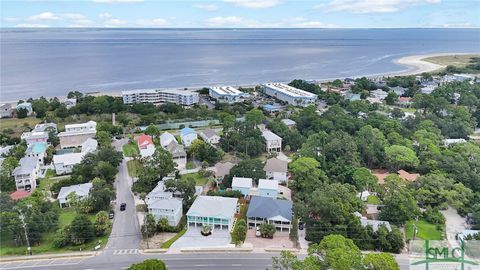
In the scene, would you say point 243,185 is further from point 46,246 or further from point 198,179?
point 46,246


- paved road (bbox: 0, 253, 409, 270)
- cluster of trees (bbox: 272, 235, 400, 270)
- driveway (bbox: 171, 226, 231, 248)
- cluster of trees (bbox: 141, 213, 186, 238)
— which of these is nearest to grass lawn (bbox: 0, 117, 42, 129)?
paved road (bbox: 0, 253, 409, 270)

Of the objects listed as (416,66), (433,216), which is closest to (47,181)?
(433,216)

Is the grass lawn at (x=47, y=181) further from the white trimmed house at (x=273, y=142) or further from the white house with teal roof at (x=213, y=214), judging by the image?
the white trimmed house at (x=273, y=142)

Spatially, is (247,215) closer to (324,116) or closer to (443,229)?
(443,229)

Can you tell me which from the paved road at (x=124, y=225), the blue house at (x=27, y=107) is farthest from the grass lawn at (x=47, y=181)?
the blue house at (x=27, y=107)

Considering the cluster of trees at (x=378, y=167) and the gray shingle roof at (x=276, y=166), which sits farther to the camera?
the gray shingle roof at (x=276, y=166)

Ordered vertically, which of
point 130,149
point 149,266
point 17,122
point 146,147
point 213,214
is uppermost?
point 17,122
